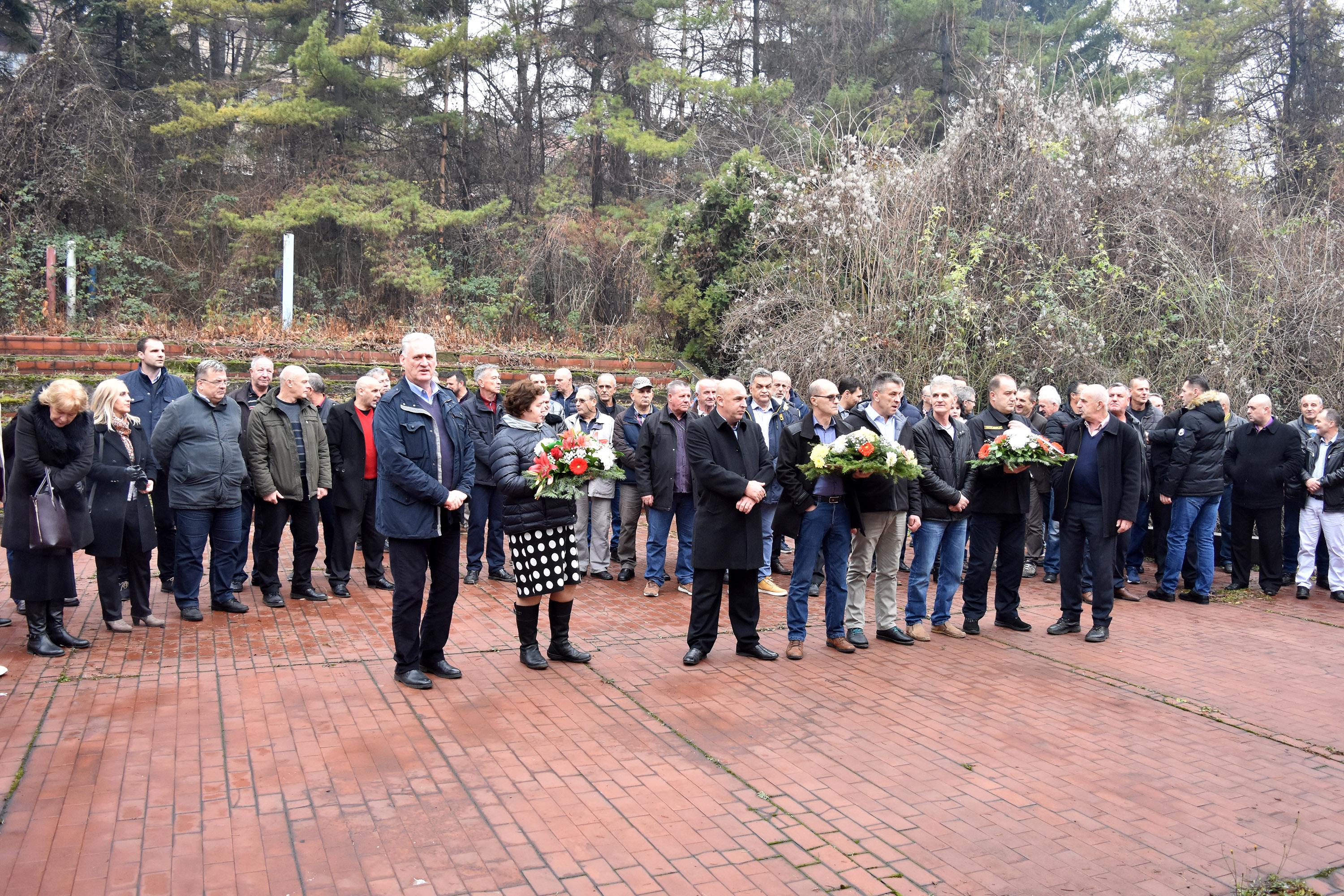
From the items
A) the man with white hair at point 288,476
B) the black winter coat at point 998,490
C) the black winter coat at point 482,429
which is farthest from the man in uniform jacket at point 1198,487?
the man with white hair at point 288,476

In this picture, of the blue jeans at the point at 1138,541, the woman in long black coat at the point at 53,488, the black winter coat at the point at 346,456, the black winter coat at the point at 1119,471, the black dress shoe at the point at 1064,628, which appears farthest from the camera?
the blue jeans at the point at 1138,541

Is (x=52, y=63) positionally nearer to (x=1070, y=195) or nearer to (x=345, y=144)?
(x=345, y=144)

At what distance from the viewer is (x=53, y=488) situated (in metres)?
6.72

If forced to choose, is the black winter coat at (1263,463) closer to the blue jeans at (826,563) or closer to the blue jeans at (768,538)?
the blue jeans at (768,538)

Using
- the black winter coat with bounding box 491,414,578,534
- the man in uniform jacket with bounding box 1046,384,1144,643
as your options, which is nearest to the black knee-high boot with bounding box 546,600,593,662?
the black winter coat with bounding box 491,414,578,534

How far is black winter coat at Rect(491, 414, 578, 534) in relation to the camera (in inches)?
254

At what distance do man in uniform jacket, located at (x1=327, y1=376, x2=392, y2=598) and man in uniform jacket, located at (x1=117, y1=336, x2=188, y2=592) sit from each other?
1.33 meters

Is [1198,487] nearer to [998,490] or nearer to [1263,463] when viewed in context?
[1263,463]

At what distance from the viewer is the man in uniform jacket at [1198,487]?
31.5 feet

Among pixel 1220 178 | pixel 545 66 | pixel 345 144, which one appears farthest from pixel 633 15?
pixel 1220 178

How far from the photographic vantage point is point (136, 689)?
19.8 feet

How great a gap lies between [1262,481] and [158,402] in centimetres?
1096

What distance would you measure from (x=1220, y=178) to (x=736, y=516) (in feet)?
42.2

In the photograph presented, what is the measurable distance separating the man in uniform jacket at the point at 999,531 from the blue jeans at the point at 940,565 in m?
0.15
